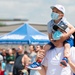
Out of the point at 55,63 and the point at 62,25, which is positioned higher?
the point at 62,25

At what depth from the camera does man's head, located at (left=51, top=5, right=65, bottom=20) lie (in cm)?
393

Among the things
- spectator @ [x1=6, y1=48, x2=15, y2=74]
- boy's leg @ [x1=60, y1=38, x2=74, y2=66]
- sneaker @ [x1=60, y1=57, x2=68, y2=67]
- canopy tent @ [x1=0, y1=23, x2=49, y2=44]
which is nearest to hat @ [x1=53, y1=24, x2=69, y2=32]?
boy's leg @ [x1=60, y1=38, x2=74, y2=66]

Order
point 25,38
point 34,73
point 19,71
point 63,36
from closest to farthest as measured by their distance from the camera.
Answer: point 63,36 < point 34,73 < point 19,71 < point 25,38

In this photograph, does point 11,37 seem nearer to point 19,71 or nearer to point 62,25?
point 19,71

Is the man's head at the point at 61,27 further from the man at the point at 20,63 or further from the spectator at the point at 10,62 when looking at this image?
the spectator at the point at 10,62

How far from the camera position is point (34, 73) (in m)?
9.52

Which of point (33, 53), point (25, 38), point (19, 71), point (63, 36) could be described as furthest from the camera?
point (25, 38)

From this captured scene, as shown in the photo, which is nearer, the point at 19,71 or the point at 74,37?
the point at 74,37

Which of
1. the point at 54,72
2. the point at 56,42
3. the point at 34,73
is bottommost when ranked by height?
the point at 34,73

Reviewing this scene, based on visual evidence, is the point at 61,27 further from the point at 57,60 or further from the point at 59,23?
the point at 57,60

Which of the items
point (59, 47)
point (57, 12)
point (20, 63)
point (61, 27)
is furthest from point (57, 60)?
point (20, 63)

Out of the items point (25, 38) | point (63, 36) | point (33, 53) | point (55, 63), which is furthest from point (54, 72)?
point (25, 38)

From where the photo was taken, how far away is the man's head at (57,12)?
12.9ft

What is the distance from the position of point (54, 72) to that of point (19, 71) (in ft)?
28.1
